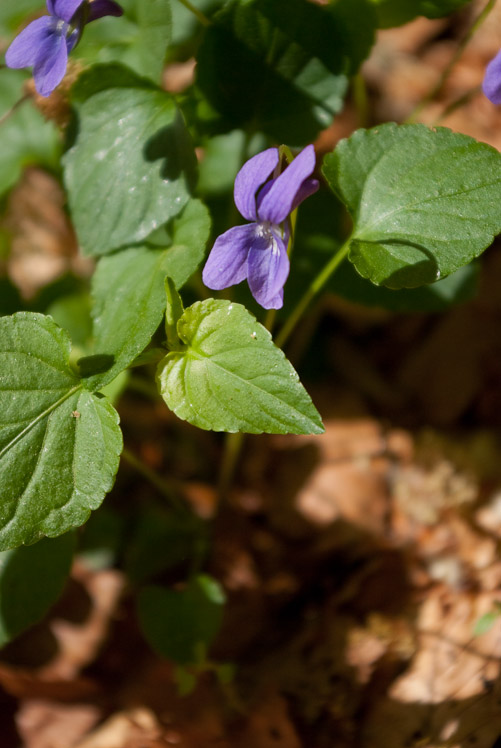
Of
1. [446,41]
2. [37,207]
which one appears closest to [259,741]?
[37,207]

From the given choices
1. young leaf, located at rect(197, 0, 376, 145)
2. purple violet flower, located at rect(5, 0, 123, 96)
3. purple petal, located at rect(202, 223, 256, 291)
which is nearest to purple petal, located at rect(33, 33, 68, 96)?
purple violet flower, located at rect(5, 0, 123, 96)

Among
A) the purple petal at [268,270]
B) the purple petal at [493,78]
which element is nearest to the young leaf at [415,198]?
the purple petal at [493,78]

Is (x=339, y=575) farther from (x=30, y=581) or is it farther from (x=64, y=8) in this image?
(x=64, y=8)

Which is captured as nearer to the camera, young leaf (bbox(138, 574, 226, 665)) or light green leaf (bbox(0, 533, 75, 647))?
light green leaf (bbox(0, 533, 75, 647))

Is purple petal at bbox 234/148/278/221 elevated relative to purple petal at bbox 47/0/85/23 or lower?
lower

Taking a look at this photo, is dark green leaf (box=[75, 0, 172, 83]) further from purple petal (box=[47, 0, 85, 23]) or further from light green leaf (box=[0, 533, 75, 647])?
light green leaf (box=[0, 533, 75, 647])

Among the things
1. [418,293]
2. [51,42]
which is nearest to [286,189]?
[51,42]

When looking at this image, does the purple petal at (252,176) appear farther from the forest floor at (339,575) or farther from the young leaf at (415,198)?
the forest floor at (339,575)
